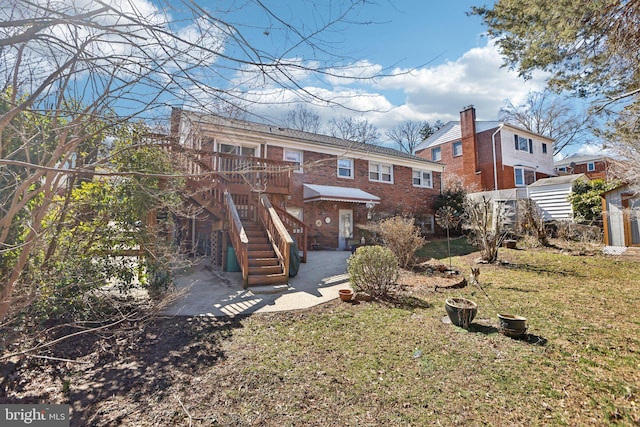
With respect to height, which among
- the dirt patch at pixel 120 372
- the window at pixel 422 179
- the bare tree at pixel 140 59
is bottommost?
the dirt patch at pixel 120 372

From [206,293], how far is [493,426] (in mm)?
6459

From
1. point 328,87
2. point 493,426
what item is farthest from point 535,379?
point 328,87

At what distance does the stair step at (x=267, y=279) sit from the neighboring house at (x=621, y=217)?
13.7 meters

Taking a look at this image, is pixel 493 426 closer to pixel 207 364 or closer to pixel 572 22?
pixel 207 364

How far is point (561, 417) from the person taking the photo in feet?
9.35

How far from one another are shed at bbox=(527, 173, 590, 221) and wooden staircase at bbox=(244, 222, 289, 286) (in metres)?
15.7

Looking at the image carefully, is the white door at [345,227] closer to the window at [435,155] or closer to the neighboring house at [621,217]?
the neighboring house at [621,217]

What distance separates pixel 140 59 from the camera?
7.80 ft

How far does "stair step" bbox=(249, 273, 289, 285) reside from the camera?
784 centimetres

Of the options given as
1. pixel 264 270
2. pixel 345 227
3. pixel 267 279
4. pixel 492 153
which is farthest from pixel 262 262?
pixel 492 153

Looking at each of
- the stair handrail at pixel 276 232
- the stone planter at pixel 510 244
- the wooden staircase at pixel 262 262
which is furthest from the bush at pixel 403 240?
the stone planter at pixel 510 244

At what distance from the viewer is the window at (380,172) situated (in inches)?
694

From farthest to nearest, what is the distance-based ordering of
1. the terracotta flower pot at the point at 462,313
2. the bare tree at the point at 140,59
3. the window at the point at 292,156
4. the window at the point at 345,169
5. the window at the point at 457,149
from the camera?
the window at the point at 457,149 → the window at the point at 345,169 → the window at the point at 292,156 → the terracotta flower pot at the point at 462,313 → the bare tree at the point at 140,59

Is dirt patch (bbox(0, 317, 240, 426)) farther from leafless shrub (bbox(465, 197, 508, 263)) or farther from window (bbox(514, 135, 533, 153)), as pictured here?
window (bbox(514, 135, 533, 153))
